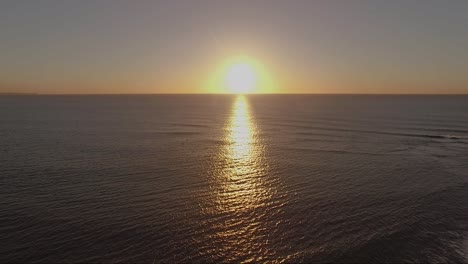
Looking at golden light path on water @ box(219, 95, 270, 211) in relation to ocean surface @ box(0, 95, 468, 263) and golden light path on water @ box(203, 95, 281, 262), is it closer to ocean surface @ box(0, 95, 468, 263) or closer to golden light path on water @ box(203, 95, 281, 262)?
golden light path on water @ box(203, 95, 281, 262)

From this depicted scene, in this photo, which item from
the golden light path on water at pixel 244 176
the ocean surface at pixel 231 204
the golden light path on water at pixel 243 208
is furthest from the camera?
the golden light path on water at pixel 244 176

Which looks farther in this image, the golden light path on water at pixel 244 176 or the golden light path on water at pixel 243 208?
the golden light path on water at pixel 244 176

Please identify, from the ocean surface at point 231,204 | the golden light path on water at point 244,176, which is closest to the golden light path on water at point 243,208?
the golden light path on water at point 244,176

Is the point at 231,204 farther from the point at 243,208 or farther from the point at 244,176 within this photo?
the point at 244,176

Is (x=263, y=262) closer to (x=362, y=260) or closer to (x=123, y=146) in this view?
(x=362, y=260)

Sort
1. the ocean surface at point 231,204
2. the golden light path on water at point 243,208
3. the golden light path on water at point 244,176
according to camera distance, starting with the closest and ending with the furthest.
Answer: the ocean surface at point 231,204 < the golden light path on water at point 243,208 < the golden light path on water at point 244,176

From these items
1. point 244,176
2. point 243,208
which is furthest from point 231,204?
point 244,176

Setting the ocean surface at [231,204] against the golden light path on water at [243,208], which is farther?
the golden light path on water at [243,208]

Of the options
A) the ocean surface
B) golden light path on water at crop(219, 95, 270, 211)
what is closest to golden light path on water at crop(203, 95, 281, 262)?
golden light path on water at crop(219, 95, 270, 211)

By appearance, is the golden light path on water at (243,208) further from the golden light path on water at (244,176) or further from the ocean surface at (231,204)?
the ocean surface at (231,204)
